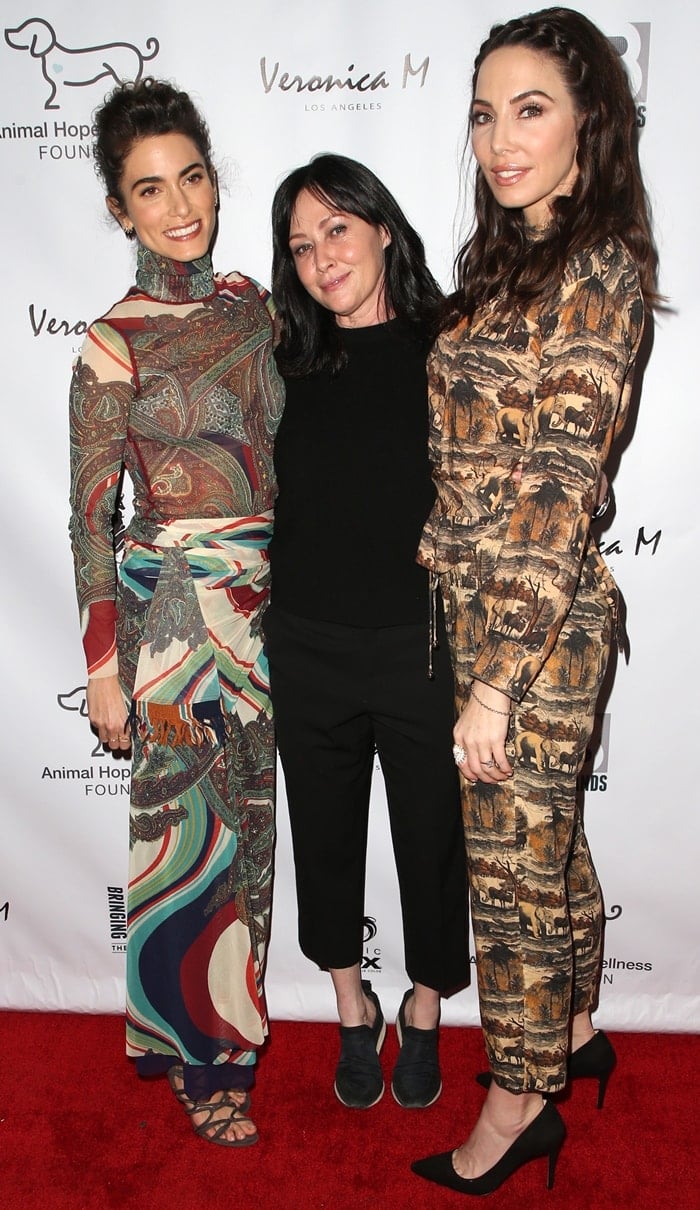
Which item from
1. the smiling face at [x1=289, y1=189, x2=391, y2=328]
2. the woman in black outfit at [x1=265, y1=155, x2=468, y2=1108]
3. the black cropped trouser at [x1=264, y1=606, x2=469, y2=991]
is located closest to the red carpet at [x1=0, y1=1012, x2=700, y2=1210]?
the black cropped trouser at [x1=264, y1=606, x2=469, y2=991]

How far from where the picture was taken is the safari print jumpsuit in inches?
50.4

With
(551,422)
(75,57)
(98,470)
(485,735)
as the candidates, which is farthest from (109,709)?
(75,57)

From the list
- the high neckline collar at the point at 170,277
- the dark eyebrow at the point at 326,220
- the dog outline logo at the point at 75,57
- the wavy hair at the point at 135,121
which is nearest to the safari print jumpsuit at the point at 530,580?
the dark eyebrow at the point at 326,220

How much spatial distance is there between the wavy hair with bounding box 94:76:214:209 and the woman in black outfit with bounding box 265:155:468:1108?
0.69 feet

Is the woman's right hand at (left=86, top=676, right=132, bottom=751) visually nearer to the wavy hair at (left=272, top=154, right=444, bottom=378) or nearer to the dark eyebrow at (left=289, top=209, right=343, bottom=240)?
the wavy hair at (left=272, top=154, right=444, bottom=378)

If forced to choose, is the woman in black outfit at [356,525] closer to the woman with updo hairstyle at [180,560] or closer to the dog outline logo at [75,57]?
the woman with updo hairstyle at [180,560]

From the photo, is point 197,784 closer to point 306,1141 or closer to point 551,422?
point 306,1141

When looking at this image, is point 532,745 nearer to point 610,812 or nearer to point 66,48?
point 610,812

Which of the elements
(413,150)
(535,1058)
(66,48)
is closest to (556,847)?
(535,1058)

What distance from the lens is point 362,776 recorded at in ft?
6.21

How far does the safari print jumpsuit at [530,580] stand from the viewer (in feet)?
4.20

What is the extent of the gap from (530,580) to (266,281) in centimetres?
107

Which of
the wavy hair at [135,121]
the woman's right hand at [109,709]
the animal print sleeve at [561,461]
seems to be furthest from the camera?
the woman's right hand at [109,709]

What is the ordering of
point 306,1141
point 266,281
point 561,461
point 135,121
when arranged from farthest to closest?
point 266,281
point 306,1141
point 135,121
point 561,461
